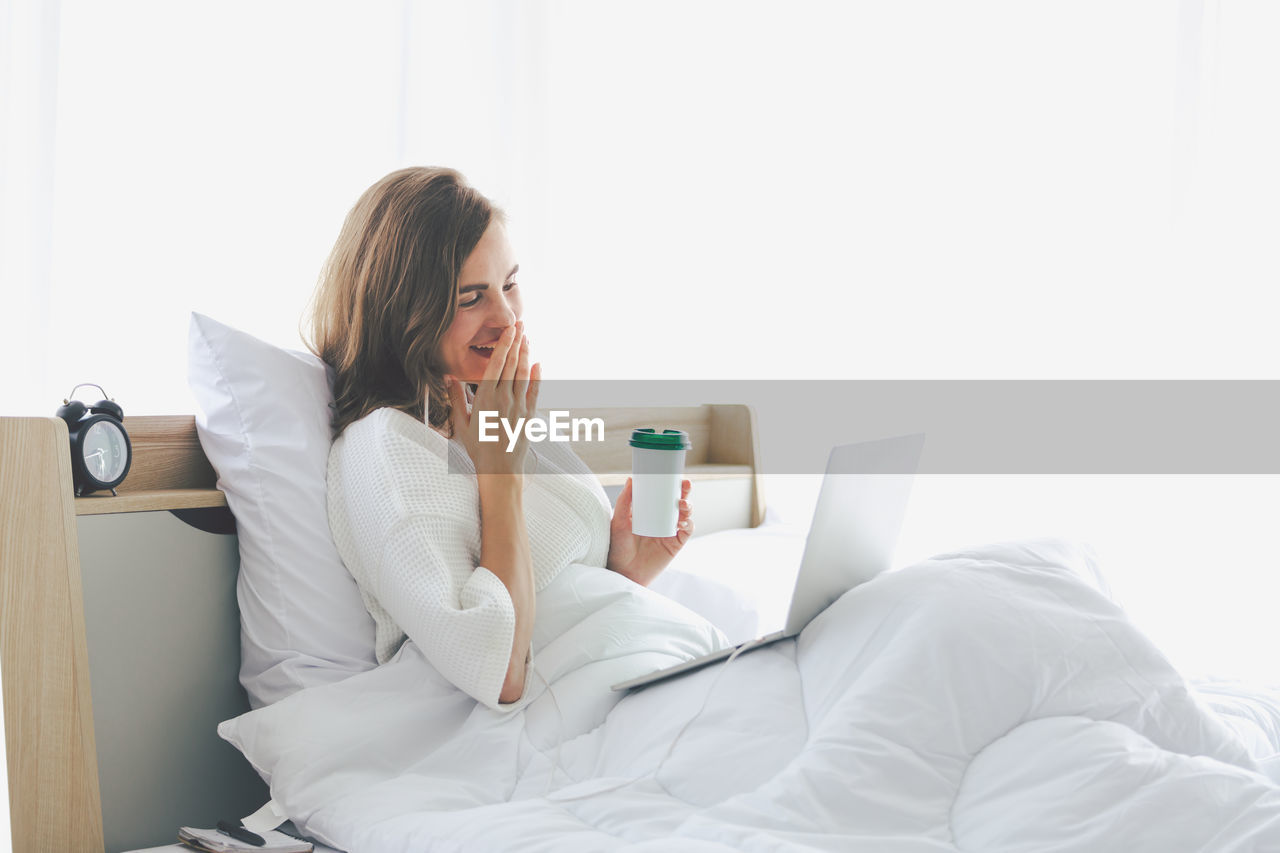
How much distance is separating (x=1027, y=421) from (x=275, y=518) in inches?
73.5

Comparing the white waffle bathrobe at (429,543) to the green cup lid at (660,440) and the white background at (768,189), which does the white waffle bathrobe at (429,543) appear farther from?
the white background at (768,189)

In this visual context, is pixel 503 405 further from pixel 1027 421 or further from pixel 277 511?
pixel 1027 421

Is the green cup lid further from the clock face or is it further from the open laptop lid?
the clock face

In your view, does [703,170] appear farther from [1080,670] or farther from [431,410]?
[1080,670]

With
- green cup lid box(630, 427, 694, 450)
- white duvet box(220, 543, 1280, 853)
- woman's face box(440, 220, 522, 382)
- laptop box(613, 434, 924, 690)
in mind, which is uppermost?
woman's face box(440, 220, 522, 382)

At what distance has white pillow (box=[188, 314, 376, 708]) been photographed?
4.40 ft

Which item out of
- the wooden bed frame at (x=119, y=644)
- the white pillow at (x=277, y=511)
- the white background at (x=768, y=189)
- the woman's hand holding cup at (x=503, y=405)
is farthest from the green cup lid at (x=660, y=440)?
the white background at (x=768, y=189)

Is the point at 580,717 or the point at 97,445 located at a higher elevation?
the point at 97,445

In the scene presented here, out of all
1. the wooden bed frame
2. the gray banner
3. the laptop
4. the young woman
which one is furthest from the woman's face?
the gray banner

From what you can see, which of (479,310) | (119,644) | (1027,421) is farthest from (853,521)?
(1027,421)

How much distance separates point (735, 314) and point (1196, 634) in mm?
1444

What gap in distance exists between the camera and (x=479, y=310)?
1.52 metres

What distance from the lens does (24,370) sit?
2.01 meters

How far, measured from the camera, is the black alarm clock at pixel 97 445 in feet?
3.94
